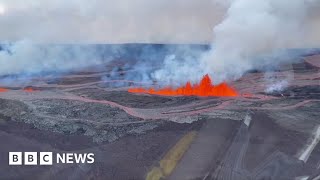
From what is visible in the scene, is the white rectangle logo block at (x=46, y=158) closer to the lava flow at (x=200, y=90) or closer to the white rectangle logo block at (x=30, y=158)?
the white rectangle logo block at (x=30, y=158)

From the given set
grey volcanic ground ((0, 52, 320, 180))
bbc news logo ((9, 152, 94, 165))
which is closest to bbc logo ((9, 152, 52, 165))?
bbc news logo ((9, 152, 94, 165))

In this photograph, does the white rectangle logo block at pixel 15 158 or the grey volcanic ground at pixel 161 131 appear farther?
the white rectangle logo block at pixel 15 158

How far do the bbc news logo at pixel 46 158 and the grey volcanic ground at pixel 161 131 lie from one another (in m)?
0.13

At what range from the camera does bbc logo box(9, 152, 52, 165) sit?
9430 millimetres

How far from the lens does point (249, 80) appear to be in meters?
12.9

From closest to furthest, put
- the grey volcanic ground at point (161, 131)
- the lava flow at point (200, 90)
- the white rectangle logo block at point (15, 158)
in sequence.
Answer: the grey volcanic ground at point (161, 131)
the white rectangle logo block at point (15, 158)
the lava flow at point (200, 90)

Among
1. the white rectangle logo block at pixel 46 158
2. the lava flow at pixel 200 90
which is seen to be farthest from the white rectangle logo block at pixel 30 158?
the lava flow at pixel 200 90

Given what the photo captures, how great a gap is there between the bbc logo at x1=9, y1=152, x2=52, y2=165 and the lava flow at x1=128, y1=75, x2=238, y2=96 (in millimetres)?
3491

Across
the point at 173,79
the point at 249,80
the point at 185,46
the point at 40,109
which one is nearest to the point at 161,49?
the point at 185,46

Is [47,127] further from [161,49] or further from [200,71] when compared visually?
[161,49]

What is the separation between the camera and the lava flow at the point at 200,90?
478 inches

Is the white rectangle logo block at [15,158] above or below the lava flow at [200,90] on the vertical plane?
below

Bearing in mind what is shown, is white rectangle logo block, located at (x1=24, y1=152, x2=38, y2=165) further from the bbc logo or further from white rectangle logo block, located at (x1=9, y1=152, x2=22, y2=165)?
white rectangle logo block, located at (x1=9, y1=152, x2=22, y2=165)

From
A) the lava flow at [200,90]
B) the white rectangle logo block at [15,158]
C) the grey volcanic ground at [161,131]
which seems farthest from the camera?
the lava flow at [200,90]
